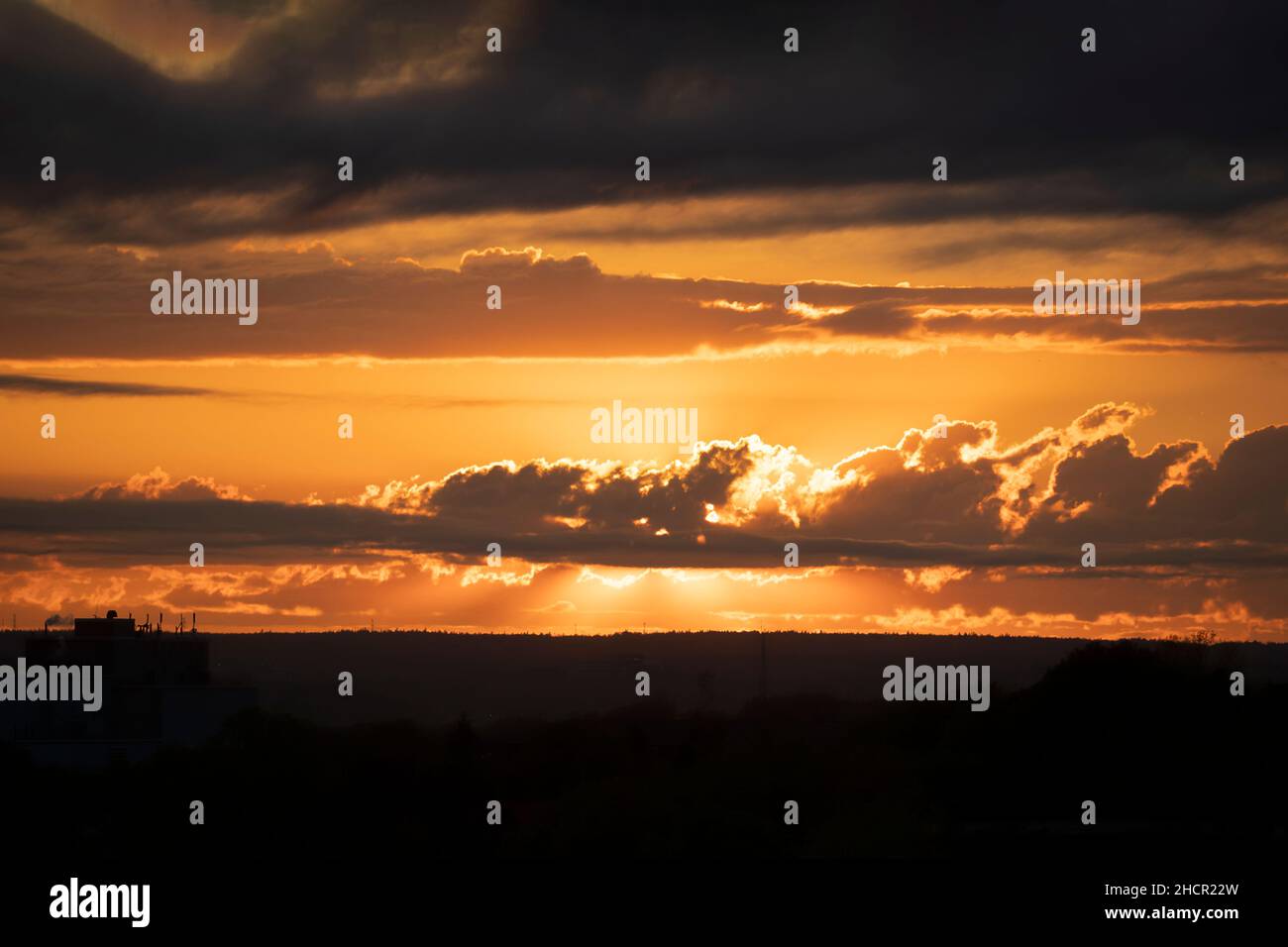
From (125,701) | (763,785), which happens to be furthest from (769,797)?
(125,701)

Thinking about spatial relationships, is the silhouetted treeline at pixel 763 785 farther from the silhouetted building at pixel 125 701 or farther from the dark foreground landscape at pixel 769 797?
the silhouetted building at pixel 125 701

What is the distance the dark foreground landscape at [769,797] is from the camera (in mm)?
33719

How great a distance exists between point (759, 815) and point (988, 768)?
1390 cm

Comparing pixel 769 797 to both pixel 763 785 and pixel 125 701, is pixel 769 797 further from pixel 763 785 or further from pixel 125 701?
pixel 125 701

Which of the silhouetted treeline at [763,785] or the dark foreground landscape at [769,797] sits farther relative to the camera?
the silhouetted treeline at [763,785]

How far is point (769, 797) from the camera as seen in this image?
8594 cm

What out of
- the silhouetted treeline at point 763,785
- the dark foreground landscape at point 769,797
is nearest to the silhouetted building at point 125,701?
the dark foreground landscape at point 769,797

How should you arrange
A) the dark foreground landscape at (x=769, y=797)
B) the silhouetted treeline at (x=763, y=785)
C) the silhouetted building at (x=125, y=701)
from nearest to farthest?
the dark foreground landscape at (x=769, y=797) → the silhouetted treeline at (x=763, y=785) → the silhouetted building at (x=125, y=701)

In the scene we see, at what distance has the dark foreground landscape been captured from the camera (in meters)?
33.7

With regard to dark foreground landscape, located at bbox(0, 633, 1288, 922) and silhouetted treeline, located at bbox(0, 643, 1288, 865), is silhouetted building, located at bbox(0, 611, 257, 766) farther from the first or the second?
silhouetted treeline, located at bbox(0, 643, 1288, 865)

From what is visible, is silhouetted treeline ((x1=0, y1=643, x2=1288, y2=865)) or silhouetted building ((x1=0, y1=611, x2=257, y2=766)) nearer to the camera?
silhouetted treeline ((x1=0, y1=643, x2=1288, y2=865))

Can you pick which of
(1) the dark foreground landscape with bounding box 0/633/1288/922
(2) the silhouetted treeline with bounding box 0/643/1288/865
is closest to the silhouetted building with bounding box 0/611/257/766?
(1) the dark foreground landscape with bounding box 0/633/1288/922
